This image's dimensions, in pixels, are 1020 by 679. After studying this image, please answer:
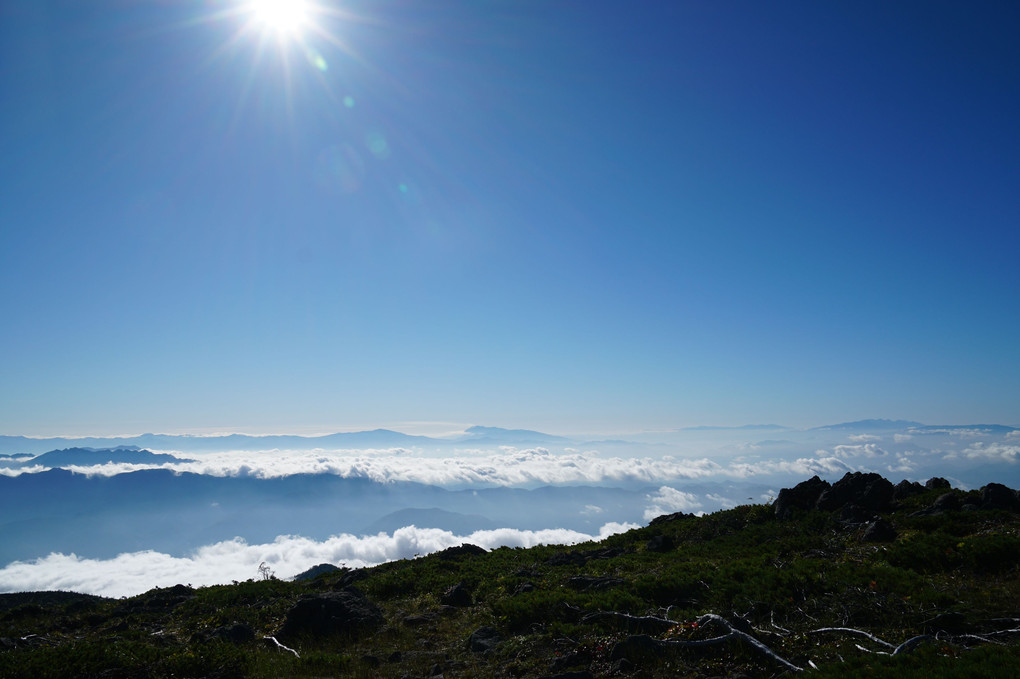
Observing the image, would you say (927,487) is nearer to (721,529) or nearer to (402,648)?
(721,529)

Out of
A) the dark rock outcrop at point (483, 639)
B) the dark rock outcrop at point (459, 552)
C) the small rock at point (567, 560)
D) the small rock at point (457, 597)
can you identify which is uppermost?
the dark rock outcrop at point (483, 639)

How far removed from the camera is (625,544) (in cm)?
2902

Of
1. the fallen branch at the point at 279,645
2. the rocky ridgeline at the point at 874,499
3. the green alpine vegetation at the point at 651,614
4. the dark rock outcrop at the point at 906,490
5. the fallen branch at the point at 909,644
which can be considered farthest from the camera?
the dark rock outcrop at the point at 906,490

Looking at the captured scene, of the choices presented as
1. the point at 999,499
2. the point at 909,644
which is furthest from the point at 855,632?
the point at 999,499

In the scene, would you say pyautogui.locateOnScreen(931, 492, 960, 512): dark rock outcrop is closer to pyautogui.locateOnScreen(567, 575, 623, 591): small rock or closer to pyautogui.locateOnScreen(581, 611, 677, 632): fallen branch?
pyautogui.locateOnScreen(567, 575, 623, 591): small rock

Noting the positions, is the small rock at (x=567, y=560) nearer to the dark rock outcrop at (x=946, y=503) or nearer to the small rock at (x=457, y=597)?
the small rock at (x=457, y=597)

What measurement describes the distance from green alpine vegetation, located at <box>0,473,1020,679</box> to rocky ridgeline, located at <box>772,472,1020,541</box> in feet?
0.35

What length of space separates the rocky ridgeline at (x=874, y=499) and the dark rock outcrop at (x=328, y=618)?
2265cm

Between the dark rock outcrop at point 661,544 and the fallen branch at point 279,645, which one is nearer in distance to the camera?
the fallen branch at point 279,645

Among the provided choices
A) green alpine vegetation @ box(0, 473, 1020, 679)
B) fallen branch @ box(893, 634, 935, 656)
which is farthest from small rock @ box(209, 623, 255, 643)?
fallen branch @ box(893, 634, 935, 656)

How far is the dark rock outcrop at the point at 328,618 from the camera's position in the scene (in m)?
16.8

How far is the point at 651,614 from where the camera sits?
14.1m

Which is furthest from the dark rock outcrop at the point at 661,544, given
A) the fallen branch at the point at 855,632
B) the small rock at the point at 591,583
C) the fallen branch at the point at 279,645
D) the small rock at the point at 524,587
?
the fallen branch at the point at 279,645

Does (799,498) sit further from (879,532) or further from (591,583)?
(591,583)
